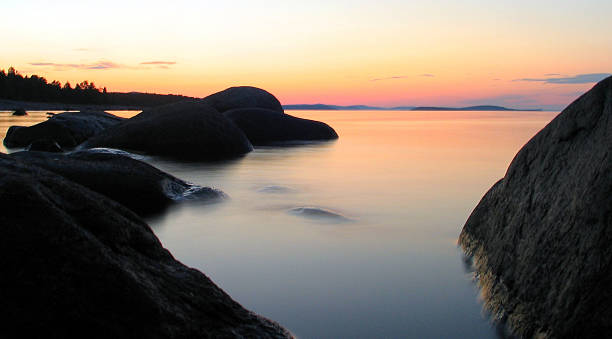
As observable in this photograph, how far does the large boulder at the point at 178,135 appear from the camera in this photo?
11.5 metres

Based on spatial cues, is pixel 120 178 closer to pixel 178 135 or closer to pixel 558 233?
pixel 558 233

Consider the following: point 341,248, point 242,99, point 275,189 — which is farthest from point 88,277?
point 242,99

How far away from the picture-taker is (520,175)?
131 inches

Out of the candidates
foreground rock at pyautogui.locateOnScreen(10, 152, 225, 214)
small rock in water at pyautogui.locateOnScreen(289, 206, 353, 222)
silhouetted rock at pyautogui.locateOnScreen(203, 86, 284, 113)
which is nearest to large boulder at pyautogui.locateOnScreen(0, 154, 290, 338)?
small rock in water at pyautogui.locateOnScreen(289, 206, 353, 222)

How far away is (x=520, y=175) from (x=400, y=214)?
8.08ft

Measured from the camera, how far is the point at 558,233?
2.49 meters

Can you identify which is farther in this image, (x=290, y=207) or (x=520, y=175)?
(x=290, y=207)

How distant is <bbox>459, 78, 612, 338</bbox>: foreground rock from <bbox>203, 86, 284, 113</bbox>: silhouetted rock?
19202mm

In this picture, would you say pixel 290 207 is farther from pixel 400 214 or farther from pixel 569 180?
pixel 569 180

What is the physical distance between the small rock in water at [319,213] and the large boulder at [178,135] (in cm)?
561

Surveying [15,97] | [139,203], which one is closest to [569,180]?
[139,203]

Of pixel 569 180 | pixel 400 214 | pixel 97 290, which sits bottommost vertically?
pixel 400 214

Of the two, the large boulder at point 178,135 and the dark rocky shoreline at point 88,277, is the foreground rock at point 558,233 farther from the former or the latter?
the large boulder at point 178,135

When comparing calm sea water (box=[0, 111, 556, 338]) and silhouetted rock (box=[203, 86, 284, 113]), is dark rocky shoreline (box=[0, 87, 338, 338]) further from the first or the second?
silhouetted rock (box=[203, 86, 284, 113])
